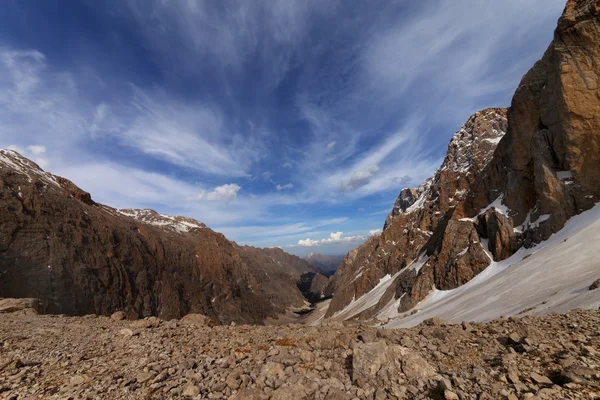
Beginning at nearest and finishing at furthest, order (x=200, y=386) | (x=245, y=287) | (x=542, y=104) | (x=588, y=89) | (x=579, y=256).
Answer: (x=200, y=386) → (x=579, y=256) → (x=588, y=89) → (x=542, y=104) → (x=245, y=287)

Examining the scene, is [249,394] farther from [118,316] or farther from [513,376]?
[118,316]

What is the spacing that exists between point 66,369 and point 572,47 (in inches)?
1932

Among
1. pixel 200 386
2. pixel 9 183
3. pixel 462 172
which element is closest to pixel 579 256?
pixel 200 386

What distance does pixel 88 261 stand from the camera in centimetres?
8512

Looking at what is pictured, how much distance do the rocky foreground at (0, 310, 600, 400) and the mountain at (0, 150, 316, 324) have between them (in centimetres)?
4424

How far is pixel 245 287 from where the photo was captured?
6939 inches

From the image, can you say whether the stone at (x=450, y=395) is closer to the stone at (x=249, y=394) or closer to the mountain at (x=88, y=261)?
the stone at (x=249, y=394)

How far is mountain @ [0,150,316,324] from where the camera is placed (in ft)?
224

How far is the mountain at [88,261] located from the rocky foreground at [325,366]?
145 feet

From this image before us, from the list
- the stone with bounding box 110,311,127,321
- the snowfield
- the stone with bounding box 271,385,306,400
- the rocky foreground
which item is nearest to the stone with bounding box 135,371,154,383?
the rocky foreground

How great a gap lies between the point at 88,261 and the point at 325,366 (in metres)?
104

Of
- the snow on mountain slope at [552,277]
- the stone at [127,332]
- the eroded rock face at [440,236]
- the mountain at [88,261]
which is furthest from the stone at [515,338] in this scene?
the mountain at [88,261]

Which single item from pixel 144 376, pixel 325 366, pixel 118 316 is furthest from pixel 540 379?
pixel 118 316

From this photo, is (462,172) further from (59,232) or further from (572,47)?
(59,232)
